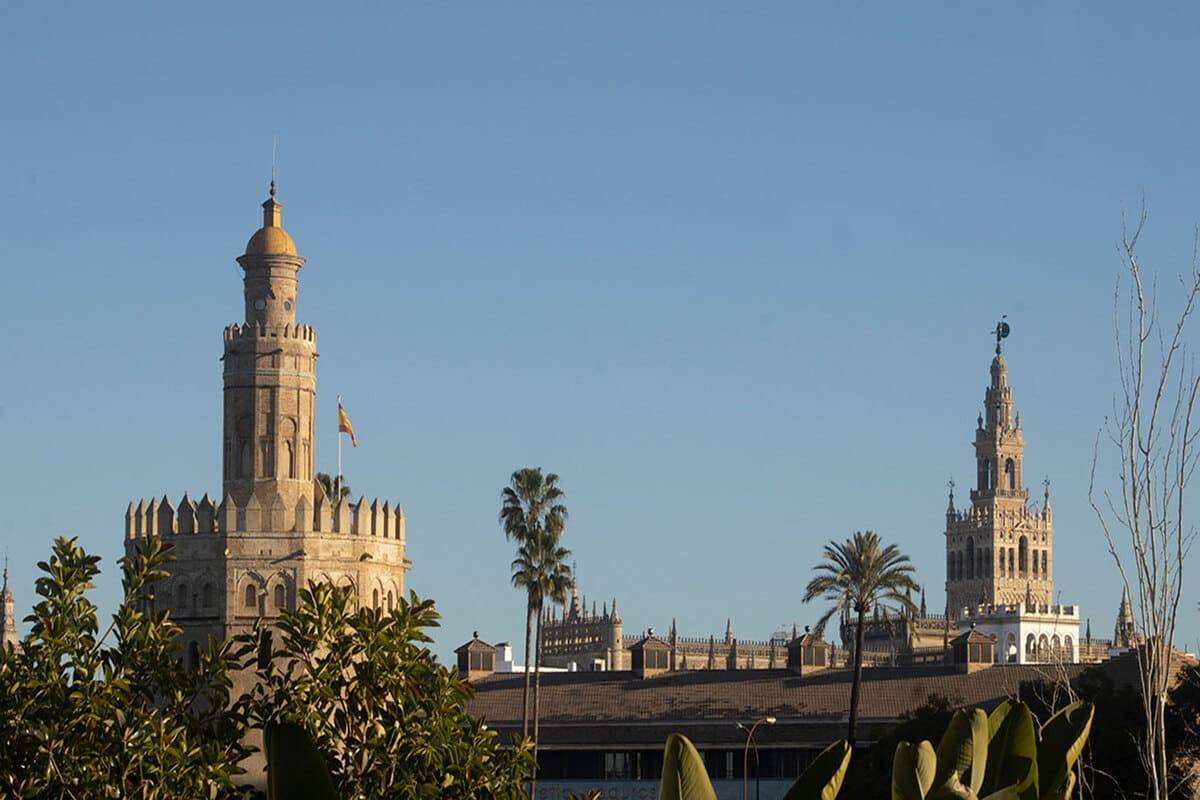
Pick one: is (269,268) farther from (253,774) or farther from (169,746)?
(169,746)

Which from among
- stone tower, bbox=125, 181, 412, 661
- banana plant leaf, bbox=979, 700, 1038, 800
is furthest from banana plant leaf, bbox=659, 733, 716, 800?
stone tower, bbox=125, 181, 412, 661

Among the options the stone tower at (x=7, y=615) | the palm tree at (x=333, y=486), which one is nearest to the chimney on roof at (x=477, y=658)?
the palm tree at (x=333, y=486)

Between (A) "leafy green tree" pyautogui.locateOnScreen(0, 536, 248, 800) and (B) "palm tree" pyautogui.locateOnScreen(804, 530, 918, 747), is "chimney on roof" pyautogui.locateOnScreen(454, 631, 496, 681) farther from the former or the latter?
(A) "leafy green tree" pyautogui.locateOnScreen(0, 536, 248, 800)

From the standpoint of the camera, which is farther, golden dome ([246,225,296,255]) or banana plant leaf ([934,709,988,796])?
golden dome ([246,225,296,255])

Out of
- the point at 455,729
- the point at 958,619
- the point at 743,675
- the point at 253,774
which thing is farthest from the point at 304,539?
the point at 958,619

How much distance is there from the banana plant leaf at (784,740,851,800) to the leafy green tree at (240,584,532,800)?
575cm

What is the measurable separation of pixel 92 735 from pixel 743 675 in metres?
76.1

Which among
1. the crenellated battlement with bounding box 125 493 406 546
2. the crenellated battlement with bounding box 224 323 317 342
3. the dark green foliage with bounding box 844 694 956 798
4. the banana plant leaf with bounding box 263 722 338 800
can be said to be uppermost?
the crenellated battlement with bounding box 224 323 317 342

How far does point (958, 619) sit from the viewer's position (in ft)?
575

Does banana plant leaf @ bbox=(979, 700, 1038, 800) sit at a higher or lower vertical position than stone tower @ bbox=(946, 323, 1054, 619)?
lower

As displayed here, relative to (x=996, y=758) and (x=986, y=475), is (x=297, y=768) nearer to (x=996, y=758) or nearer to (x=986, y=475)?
(x=996, y=758)

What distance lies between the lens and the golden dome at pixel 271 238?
88812mm

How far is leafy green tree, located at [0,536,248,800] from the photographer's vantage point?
17.6 meters

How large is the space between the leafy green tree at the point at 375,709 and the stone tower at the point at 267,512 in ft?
215
